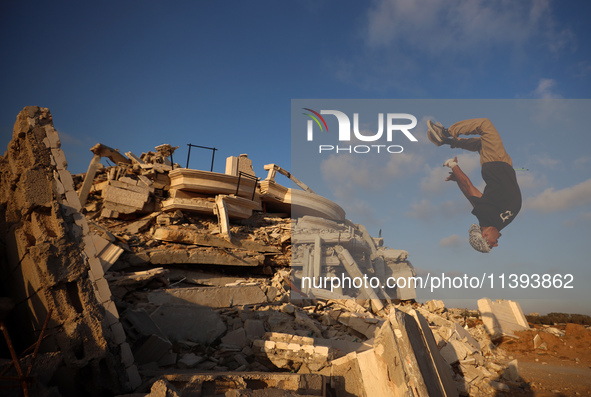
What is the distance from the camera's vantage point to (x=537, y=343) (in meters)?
8.91

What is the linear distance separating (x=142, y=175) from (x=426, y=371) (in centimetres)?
960

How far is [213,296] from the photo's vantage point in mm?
6848

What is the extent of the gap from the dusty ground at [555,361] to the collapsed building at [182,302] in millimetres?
495

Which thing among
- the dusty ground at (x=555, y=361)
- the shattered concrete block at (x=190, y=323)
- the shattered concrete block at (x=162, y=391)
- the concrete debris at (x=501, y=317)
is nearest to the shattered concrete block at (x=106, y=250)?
the shattered concrete block at (x=190, y=323)

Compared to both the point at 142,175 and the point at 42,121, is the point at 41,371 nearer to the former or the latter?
the point at 42,121

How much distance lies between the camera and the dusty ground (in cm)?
618

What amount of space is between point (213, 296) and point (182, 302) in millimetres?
606

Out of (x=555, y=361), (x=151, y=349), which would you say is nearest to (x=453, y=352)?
(x=555, y=361)

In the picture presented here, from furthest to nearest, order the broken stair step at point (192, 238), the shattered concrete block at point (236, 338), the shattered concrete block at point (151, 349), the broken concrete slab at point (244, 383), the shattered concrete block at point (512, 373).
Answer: the broken stair step at point (192, 238)
the shattered concrete block at point (512, 373)
the shattered concrete block at point (236, 338)
the shattered concrete block at point (151, 349)
the broken concrete slab at point (244, 383)

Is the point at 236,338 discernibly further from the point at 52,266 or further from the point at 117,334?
the point at 52,266

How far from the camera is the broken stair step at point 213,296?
21.1ft

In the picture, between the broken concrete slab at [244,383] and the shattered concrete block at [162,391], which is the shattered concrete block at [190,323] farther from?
the shattered concrete block at [162,391]

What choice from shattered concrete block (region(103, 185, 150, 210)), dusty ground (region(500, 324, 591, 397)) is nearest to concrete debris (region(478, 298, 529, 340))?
dusty ground (region(500, 324, 591, 397))

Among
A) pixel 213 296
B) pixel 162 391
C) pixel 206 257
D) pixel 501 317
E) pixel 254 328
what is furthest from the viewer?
pixel 501 317
